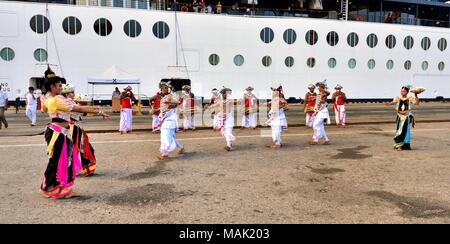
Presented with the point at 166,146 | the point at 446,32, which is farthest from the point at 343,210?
the point at 446,32

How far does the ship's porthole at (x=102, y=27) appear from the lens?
24516 mm

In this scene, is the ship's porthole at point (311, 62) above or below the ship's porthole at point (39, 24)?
below

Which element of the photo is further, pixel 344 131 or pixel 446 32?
pixel 446 32

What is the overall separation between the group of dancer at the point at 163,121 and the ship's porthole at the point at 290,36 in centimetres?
1432

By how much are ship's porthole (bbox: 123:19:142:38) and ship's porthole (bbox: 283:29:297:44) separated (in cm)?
1108

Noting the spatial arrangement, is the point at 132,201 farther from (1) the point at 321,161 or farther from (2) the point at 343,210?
(1) the point at 321,161

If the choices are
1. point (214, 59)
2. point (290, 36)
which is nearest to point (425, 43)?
point (290, 36)

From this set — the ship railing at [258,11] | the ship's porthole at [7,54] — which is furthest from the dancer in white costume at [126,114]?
the ship railing at [258,11]

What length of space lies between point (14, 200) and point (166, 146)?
350 centimetres

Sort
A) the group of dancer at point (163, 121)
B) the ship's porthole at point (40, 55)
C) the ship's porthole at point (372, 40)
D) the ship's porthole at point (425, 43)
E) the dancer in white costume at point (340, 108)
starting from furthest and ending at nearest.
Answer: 1. the ship's porthole at point (425, 43)
2. the ship's porthole at point (372, 40)
3. the ship's porthole at point (40, 55)
4. the dancer in white costume at point (340, 108)
5. the group of dancer at point (163, 121)

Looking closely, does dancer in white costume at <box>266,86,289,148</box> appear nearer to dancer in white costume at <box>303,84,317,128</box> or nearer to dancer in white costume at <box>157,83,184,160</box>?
dancer in white costume at <box>157,83,184,160</box>

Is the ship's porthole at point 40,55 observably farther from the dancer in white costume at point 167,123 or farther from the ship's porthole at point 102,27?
the dancer in white costume at point 167,123

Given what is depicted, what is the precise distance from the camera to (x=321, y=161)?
26.6 feet
